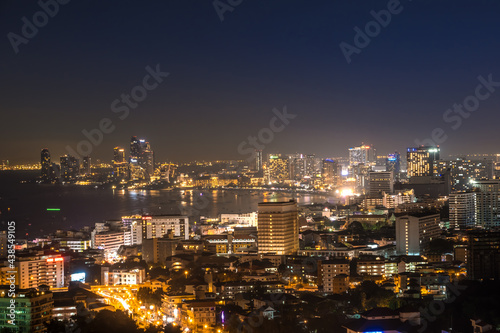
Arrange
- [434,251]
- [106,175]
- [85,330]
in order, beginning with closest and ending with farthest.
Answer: [85,330] < [434,251] < [106,175]

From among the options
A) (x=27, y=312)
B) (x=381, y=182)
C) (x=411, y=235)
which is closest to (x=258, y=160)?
(x=381, y=182)

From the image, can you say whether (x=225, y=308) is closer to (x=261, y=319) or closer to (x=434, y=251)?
(x=261, y=319)

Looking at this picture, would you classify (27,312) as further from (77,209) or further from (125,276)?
(77,209)

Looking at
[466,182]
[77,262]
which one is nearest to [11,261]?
[77,262]

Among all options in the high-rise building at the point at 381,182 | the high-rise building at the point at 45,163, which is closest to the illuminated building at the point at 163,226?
the high-rise building at the point at 381,182

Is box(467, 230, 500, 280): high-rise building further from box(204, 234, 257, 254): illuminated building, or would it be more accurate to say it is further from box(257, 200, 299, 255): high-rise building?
box(204, 234, 257, 254): illuminated building

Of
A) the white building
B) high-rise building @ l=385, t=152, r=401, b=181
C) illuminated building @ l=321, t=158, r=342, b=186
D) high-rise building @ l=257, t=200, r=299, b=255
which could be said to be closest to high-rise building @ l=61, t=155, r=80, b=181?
illuminated building @ l=321, t=158, r=342, b=186

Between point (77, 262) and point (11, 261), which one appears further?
point (77, 262)
